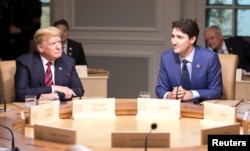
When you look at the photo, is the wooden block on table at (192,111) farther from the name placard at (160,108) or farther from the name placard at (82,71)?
the name placard at (82,71)

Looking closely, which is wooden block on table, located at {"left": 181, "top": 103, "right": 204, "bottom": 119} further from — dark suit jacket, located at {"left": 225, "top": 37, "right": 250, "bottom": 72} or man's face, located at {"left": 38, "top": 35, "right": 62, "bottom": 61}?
dark suit jacket, located at {"left": 225, "top": 37, "right": 250, "bottom": 72}

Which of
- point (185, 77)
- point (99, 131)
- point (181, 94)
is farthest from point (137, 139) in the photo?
point (185, 77)

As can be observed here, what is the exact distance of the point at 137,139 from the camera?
3113 millimetres

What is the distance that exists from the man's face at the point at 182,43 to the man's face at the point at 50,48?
34.5 inches

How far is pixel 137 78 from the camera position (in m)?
8.20

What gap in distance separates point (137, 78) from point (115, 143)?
5063 millimetres

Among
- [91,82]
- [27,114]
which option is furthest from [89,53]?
[27,114]

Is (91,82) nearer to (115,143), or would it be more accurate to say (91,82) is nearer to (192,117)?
(192,117)

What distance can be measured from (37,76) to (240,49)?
2765 millimetres

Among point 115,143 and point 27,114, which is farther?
point 27,114

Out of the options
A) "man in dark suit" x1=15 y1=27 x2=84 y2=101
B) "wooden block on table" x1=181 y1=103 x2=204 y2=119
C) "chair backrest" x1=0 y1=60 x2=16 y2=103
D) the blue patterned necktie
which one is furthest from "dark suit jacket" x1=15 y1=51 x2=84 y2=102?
"wooden block on table" x1=181 y1=103 x2=204 y2=119

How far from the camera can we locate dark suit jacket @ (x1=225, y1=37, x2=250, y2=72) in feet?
22.8

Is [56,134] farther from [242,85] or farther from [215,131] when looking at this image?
[242,85]

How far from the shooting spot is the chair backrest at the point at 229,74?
5145 mm
